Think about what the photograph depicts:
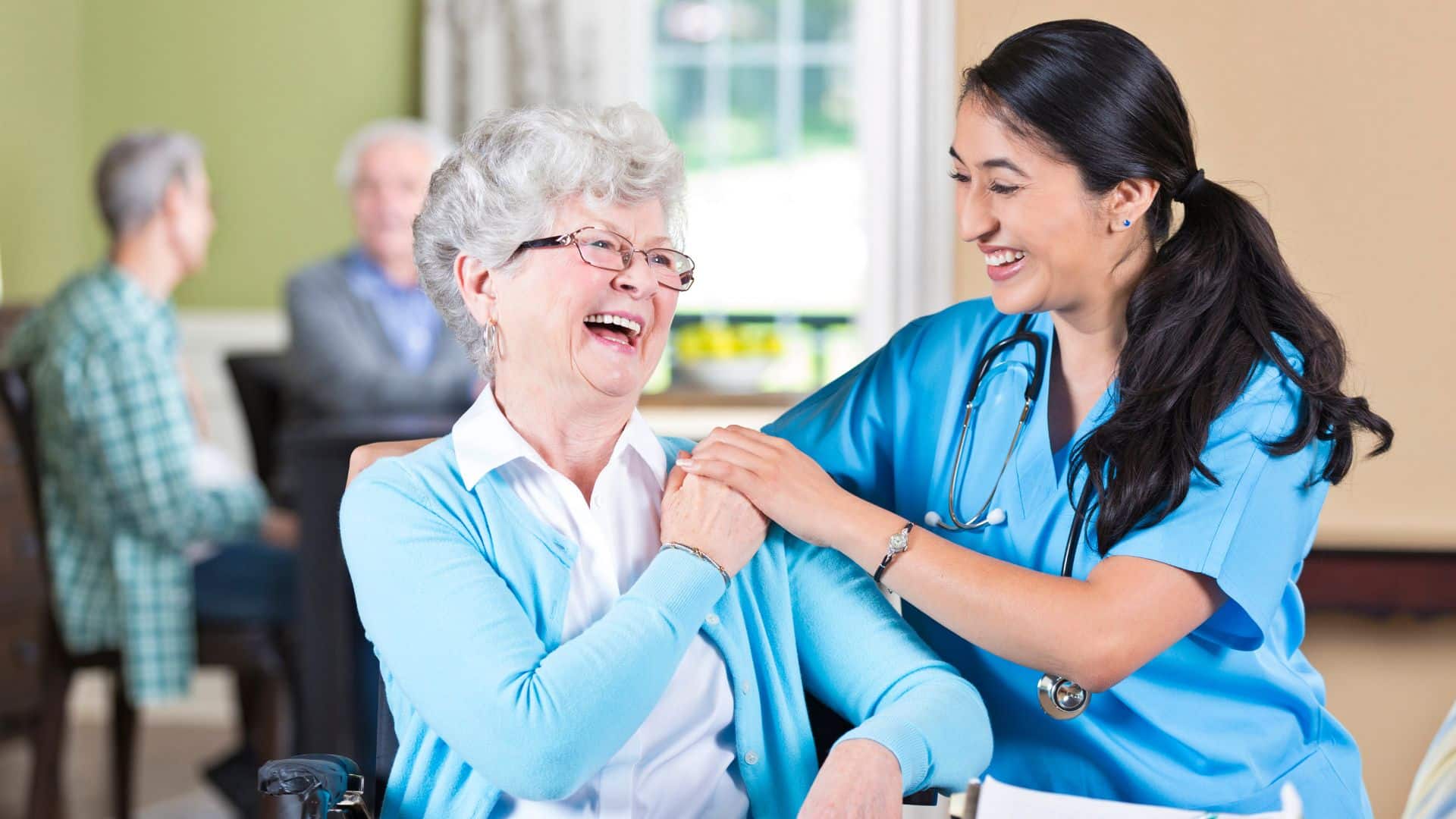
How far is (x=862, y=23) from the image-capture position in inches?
78.2

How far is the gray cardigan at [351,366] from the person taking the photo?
3674 mm

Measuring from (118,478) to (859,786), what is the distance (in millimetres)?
2480

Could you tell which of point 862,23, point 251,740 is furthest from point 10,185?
point 862,23

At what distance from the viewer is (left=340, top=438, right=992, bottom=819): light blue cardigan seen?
115 cm

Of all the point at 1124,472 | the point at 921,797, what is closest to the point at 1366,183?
the point at 1124,472

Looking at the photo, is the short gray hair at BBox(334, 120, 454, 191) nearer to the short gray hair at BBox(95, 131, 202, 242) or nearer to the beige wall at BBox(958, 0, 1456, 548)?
the short gray hair at BBox(95, 131, 202, 242)

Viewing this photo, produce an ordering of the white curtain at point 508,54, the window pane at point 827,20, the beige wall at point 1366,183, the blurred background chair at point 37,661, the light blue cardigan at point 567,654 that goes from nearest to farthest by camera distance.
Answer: the light blue cardigan at point 567,654 → the beige wall at point 1366,183 → the blurred background chair at point 37,661 → the white curtain at point 508,54 → the window pane at point 827,20

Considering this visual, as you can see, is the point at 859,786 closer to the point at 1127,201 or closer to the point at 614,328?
the point at 614,328

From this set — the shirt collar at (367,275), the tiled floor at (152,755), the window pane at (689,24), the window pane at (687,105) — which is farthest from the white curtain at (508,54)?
the tiled floor at (152,755)

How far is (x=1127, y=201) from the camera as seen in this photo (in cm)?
131

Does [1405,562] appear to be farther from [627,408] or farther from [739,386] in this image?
[739,386]

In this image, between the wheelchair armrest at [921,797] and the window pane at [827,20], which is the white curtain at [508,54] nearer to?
the window pane at [827,20]

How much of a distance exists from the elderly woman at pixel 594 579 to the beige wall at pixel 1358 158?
2.14 feet

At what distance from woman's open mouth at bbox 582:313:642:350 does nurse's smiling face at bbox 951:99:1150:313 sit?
34 cm
